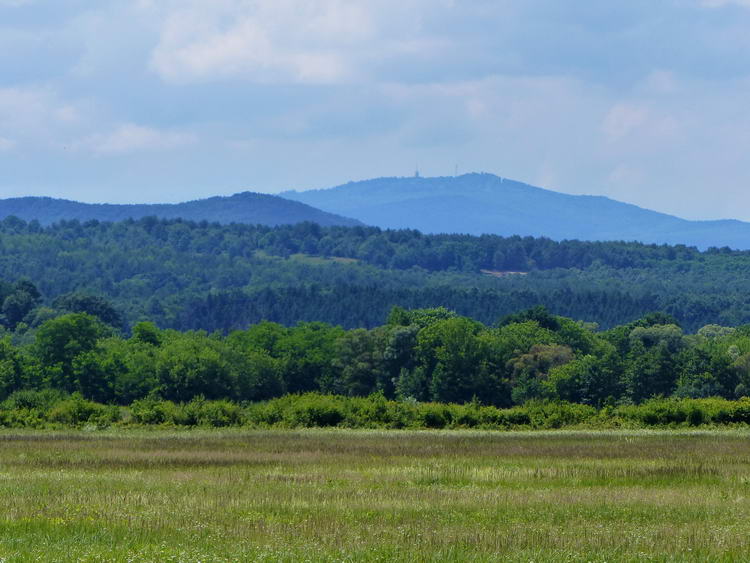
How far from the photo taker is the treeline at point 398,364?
116375 mm

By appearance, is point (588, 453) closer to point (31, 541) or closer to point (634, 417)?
point (634, 417)

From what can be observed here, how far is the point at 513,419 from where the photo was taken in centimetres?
7406

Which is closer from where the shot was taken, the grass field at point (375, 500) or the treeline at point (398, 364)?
the grass field at point (375, 500)

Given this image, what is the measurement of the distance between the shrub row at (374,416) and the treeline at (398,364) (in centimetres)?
3136

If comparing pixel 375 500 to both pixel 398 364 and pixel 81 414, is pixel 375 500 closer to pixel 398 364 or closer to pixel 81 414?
pixel 81 414

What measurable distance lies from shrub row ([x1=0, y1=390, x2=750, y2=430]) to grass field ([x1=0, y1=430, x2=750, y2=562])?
15.7 metres

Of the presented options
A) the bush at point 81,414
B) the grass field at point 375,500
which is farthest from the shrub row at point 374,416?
the grass field at point 375,500

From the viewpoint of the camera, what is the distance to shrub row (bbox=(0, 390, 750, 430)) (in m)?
72.9

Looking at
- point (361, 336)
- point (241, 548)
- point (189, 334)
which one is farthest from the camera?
point (189, 334)

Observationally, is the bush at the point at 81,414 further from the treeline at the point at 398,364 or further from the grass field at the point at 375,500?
the treeline at the point at 398,364

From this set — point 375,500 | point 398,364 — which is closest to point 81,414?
point 375,500

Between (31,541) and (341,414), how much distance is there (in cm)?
4911

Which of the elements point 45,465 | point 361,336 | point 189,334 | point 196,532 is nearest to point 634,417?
point 45,465

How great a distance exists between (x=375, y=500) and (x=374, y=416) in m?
40.8
